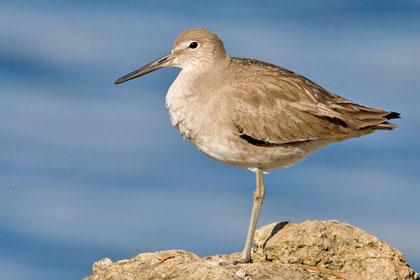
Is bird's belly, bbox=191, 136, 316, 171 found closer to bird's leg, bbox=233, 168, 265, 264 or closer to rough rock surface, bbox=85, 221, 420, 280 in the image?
bird's leg, bbox=233, 168, 265, 264

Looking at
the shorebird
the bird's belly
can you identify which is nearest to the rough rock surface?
the shorebird

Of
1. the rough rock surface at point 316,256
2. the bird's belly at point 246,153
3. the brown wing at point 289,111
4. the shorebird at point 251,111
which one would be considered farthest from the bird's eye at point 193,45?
the rough rock surface at point 316,256

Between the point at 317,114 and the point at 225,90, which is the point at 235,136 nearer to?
the point at 225,90

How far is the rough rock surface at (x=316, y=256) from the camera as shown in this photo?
9211 mm

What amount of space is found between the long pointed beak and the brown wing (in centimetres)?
124

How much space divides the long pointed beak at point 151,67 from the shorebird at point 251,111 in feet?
0.08

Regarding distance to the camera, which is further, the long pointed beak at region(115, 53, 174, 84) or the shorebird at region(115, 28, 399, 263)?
the long pointed beak at region(115, 53, 174, 84)

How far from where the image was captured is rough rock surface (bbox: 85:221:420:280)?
9.21m

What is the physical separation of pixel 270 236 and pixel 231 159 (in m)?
1.41

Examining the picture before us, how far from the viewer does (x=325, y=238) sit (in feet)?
32.0

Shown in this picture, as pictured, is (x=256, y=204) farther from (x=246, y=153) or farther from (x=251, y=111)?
(x=251, y=111)

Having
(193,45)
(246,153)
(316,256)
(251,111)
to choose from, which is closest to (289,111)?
(251,111)

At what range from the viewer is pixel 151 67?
37.9ft

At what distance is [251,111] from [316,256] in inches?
101
